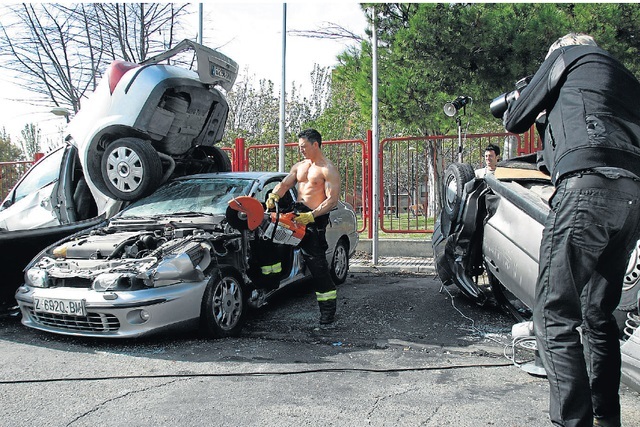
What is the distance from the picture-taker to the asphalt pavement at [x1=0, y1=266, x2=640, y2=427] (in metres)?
2.97

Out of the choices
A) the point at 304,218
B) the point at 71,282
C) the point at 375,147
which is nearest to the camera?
the point at 71,282

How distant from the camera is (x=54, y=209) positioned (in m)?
6.54

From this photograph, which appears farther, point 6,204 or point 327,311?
point 6,204

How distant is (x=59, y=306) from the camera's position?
4211mm

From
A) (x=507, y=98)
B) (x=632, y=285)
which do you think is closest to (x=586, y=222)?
(x=632, y=285)

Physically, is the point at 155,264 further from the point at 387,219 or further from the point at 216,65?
the point at 387,219

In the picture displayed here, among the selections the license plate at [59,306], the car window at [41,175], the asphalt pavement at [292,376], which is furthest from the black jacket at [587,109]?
the car window at [41,175]

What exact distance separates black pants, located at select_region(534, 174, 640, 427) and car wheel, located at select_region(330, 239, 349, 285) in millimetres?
4307

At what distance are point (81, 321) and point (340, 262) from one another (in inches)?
137

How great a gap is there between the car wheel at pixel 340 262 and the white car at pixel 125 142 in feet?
6.85

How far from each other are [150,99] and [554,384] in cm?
513

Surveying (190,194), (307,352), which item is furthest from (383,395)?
(190,194)

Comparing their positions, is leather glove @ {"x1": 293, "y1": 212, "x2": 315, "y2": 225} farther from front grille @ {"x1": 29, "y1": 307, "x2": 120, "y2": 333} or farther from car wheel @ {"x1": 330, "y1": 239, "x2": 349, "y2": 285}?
car wheel @ {"x1": 330, "y1": 239, "x2": 349, "y2": 285}

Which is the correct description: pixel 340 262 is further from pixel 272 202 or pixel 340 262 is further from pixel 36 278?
pixel 36 278
